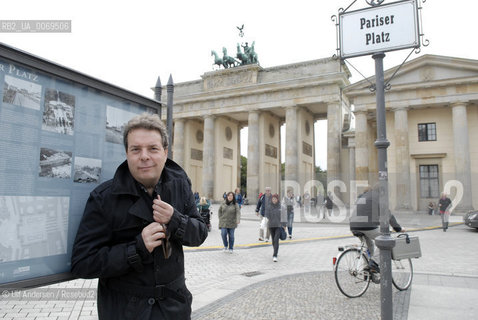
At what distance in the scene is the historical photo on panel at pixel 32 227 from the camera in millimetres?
2158

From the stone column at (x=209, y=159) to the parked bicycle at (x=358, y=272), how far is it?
3526 centimetres

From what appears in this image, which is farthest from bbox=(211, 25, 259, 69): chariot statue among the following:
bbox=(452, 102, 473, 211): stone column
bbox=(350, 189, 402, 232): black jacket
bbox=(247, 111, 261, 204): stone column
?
bbox=(350, 189, 402, 232): black jacket

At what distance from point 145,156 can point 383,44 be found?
320 cm

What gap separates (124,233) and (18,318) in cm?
367

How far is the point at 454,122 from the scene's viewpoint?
2820 cm

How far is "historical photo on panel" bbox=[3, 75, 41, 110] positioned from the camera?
2162mm

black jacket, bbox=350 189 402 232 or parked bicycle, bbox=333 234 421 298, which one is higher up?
black jacket, bbox=350 189 402 232

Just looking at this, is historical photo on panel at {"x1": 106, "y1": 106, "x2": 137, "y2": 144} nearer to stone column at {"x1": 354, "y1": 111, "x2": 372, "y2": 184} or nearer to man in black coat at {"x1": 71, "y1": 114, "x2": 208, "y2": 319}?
man in black coat at {"x1": 71, "y1": 114, "x2": 208, "y2": 319}

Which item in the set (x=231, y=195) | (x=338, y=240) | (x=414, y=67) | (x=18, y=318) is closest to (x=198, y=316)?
(x=18, y=318)

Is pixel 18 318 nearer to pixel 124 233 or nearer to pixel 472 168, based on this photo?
pixel 124 233

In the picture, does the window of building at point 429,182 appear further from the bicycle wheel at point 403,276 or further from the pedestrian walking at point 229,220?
the bicycle wheel at point 403,276

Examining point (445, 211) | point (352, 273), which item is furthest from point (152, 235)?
point (445, 211)

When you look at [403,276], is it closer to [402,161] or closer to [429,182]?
[402,161]

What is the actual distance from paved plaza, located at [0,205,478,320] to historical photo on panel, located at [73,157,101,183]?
9.40 feet
